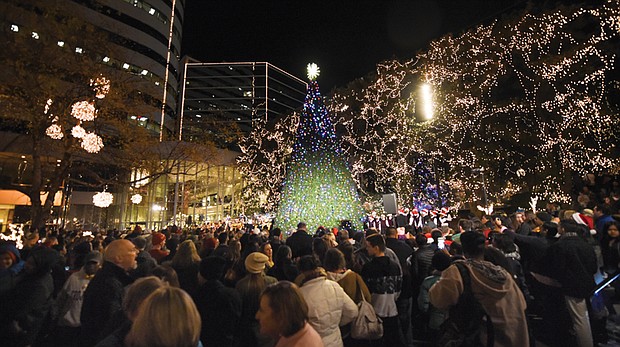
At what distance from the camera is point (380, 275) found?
379cm

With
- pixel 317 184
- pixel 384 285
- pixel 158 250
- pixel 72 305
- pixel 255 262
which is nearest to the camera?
pixel 255 262

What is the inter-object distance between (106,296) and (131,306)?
1.07 m

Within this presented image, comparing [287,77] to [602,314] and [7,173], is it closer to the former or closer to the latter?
[7,173]

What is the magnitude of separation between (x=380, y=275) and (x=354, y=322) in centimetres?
74

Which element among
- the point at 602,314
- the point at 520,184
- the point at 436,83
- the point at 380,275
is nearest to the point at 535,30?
the point at 436,83

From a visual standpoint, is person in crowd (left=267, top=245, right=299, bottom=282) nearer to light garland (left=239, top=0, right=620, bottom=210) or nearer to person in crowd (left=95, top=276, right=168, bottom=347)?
person in crowd (left=95, top=276, right=168, bottom=347)

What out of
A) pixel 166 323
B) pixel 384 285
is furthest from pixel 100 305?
pixel 384 285

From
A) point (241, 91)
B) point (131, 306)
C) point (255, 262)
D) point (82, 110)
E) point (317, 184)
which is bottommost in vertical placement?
point (131, 306)

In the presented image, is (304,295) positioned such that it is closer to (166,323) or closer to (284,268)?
(284,268)

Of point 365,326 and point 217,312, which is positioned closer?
point 217,312

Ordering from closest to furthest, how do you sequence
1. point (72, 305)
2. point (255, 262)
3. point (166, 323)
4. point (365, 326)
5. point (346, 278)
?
point (166, 323) < point (365, 326) < point (255, 262) < point (346, 278) < point (72, 305)

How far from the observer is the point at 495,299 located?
2.66 meters

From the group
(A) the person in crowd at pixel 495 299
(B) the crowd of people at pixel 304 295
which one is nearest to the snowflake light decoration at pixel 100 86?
(B) the crowd of people at pixel 304 295

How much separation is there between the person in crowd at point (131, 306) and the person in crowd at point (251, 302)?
51.3 inches
